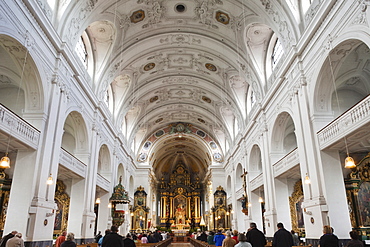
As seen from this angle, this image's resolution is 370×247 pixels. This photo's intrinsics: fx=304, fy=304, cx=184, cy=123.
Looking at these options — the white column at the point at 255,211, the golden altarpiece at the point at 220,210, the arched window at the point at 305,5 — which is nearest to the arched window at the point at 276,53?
the arched window at the point at 305,5

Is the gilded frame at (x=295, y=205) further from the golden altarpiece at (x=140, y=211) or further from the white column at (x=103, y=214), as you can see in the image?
the golden altarpiece at (x=140, y=211)

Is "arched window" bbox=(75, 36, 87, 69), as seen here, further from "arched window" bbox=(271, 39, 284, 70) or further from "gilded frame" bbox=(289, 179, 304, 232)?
"gilded frame" bbox=(289, 179, 304, 232)

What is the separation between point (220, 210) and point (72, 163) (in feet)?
64.5

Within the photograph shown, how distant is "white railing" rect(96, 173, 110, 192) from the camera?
17.6 m

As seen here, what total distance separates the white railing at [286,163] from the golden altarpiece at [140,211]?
17.3 metres

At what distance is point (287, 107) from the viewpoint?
43.1 feet

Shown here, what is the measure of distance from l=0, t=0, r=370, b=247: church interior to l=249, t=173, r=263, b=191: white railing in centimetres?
21

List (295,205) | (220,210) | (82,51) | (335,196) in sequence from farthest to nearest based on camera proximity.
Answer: (220,210) → (82,51) → (295,205) → (335,196)

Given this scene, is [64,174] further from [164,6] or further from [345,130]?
[345,130]

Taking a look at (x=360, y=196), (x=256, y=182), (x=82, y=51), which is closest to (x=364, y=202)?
(x=360, y=196)

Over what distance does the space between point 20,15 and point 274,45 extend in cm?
1168

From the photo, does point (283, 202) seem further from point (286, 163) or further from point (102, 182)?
point (102, 182)

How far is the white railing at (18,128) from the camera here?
27.8 feet

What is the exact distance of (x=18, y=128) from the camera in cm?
916
